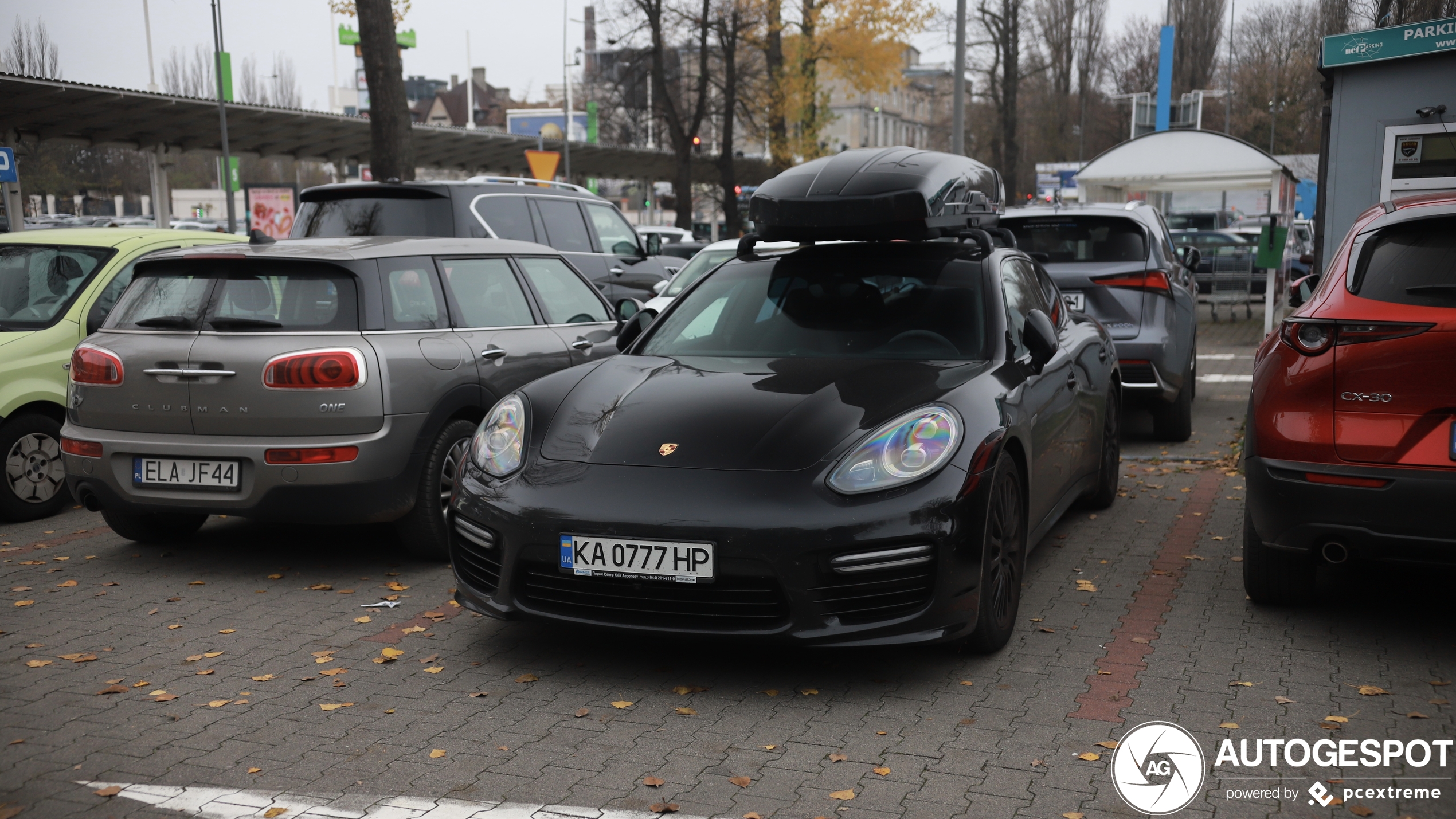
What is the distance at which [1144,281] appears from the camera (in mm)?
9156

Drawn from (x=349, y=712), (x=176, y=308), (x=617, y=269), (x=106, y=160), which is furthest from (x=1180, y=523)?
(x=106, y=160)

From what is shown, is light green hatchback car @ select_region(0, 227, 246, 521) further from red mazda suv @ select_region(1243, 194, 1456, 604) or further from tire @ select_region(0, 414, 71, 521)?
red mazda suv @ select_region(1243, 194, 1456, 604)

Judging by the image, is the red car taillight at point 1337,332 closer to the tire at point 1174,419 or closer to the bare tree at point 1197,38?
the tire at point 1174,419

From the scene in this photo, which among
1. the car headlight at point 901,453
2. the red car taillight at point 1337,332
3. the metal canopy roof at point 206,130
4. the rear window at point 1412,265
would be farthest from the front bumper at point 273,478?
the metal canopy roof at point 206,130

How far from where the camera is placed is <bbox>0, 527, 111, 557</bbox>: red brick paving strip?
21.3 ft

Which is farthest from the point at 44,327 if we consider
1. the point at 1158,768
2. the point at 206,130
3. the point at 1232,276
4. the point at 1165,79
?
the point at 1165,79

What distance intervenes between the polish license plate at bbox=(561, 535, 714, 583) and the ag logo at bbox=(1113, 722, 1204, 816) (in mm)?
1352

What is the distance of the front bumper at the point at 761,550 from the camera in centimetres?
400

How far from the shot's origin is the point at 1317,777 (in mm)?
3480

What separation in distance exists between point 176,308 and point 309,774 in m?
3.04

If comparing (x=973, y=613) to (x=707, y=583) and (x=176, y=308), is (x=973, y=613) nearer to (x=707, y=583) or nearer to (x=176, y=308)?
(x=707, y=583)

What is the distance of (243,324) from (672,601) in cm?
276

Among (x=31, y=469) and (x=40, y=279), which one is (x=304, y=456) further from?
(x=40, y=279)

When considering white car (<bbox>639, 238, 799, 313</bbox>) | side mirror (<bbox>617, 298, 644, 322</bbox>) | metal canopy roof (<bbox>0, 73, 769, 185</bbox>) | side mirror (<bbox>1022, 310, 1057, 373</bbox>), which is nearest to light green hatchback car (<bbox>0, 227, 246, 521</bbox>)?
side mirror (<bbox>617, 298, 644, 322</bbox>)
